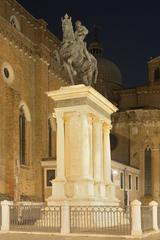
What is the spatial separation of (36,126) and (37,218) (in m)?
15.9

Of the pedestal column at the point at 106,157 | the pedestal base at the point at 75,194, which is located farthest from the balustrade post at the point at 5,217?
the pedestal column at the point at 106,157

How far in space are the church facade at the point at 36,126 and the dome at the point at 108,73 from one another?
34.7 ft

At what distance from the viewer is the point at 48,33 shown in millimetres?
36875

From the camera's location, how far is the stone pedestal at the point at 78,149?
664 inches

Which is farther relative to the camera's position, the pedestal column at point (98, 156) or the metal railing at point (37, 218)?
the pedestal column at point (98, 156)

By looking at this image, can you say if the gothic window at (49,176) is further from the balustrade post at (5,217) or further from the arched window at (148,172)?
the balustrade post at (5,217)

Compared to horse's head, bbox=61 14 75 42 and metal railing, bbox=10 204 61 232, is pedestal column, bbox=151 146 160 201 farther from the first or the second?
metal railing, bbox=10 204 61 232

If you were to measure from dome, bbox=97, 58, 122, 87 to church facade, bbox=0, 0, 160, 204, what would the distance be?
10.6m

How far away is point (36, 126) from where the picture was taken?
33000mm

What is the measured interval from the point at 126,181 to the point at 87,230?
25.5 meters

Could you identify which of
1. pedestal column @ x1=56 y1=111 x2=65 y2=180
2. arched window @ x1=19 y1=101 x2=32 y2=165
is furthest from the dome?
pedestal column @ x1=56 y1=111 x2=65 y2=180

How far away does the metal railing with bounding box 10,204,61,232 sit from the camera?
1554 centimetres

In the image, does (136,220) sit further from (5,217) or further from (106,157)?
(106,157)

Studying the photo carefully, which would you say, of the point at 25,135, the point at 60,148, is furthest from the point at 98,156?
the point at 25,135
